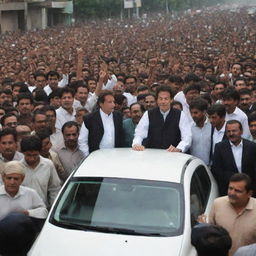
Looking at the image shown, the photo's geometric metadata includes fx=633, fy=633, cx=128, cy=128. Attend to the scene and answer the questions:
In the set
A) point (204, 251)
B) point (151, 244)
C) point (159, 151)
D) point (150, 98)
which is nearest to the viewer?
point (204, 251)

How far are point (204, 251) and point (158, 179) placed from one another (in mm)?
1777

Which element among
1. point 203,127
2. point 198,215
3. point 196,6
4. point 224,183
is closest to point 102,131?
point 203,127

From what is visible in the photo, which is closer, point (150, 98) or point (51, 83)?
point (150, 98)

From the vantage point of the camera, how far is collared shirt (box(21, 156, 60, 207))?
637cm

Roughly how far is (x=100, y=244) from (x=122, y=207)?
0.50 meters

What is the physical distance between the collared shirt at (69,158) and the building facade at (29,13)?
44842 millimetres

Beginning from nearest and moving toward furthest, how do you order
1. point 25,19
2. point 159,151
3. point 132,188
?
1. point 132,188
2. point 159,151
3. point 25,19

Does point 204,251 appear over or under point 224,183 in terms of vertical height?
over

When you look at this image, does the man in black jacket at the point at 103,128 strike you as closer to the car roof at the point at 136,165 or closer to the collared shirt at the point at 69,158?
the collared shirt at the point at 69,158

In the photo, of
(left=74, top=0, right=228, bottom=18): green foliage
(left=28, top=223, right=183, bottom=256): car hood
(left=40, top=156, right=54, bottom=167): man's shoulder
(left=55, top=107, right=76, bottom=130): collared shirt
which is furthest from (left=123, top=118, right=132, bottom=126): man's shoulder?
(left=74, top=0, right=228, bottom=18): green foliage

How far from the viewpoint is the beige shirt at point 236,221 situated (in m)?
5.22

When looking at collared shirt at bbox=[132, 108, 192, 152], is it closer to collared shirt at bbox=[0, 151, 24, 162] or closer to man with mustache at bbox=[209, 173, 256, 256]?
collared shirt at bbox=[0, 151, 24, 162]

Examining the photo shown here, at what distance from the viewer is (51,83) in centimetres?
1152

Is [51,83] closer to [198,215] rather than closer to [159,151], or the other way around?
[159,151]
